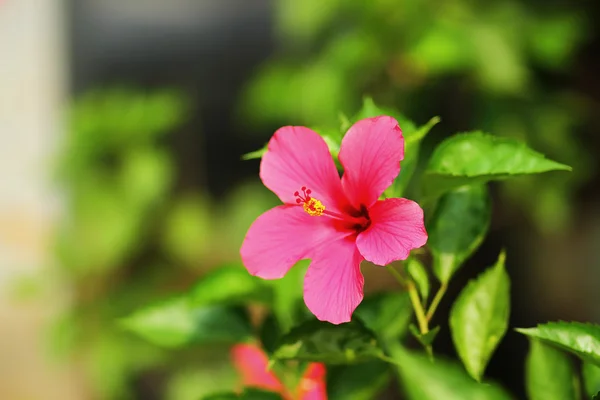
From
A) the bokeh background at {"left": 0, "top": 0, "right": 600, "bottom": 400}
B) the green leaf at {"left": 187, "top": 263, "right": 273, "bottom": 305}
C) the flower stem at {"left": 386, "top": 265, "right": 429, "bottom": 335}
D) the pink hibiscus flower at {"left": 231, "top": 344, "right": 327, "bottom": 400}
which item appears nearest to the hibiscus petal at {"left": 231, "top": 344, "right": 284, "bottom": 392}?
the pink hibiscus flower at {"left": 231, "top": 344, "right": 327, "bottom": 400}

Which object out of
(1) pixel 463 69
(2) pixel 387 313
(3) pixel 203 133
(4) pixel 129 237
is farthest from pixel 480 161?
(3) pixel 203 133

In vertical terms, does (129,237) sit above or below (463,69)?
below

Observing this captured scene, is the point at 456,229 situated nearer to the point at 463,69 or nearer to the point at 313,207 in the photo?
the point at 313,207

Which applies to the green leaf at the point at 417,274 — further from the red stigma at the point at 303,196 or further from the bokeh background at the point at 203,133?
the bokeh background at the point at 203,133

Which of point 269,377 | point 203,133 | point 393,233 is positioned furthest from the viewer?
point 203,133

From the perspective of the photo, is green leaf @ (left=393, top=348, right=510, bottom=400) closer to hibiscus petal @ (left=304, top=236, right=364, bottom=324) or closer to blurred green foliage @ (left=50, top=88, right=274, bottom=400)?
hibiscus petal @ (left=304, top=236, right=364, bottom=324)

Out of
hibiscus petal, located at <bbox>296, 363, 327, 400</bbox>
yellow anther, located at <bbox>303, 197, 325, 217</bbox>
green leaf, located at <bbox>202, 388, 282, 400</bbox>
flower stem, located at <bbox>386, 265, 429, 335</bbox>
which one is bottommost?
hibiscus petal, located at <bbox>296, 363, 327, 400</bbox>

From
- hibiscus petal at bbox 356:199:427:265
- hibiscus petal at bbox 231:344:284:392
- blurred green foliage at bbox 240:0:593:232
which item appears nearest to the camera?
hibiscus petal at bbox 356:199:427:265
